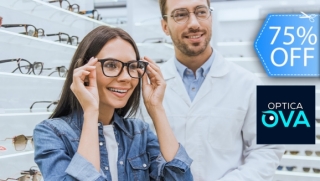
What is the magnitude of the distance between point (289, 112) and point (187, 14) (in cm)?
122

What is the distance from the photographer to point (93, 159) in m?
1.01

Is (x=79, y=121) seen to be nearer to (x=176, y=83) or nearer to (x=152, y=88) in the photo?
(x=152, y=88)

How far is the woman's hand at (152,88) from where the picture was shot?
46.9 inches

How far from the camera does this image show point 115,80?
110 centimetres

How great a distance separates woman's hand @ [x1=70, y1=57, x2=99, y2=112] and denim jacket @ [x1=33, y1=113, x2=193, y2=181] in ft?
0.26

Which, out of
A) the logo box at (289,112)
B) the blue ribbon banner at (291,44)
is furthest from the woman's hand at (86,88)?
the blue ribbon banner at (291,44)

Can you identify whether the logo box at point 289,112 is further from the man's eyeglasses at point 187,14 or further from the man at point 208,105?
the man's eyeglasses at point 187,14

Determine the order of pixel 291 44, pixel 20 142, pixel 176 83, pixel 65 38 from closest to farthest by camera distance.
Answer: pixel 176 83
pixel 20 142
pixel 65 38
pixel 291 44

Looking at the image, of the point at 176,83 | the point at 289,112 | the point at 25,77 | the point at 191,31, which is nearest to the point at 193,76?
the point at 176,83

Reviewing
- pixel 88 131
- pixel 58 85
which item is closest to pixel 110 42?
pixel 88 131

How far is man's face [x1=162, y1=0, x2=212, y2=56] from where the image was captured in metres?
1.52

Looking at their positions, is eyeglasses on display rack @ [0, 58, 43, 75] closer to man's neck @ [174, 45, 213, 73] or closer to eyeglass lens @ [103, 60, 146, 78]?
man's neck @ [174, 45, 213, 73]

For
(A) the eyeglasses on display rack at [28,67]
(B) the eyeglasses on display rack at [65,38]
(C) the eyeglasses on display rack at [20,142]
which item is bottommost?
(C) the eyeglasses on display rack at [20,142]

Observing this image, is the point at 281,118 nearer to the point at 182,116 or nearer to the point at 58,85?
the point at 182,116
